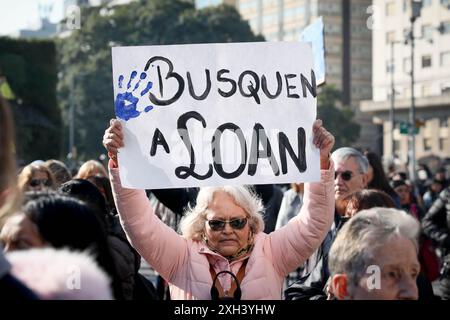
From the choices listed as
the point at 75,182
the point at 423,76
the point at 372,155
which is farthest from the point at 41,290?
the point at 423,76

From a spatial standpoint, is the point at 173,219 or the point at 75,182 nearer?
the point at 75,182

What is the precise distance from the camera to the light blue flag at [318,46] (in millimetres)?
6051

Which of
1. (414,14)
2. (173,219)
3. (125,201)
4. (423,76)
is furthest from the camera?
(423,76)

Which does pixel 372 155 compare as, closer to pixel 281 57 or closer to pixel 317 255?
pixel 317 255

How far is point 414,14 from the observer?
2964 cm

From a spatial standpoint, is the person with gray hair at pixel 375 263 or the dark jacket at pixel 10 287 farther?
the person with gray hair at pixel 375 263

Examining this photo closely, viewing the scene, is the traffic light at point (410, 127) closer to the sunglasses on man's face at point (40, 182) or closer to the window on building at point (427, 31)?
the sunglasses on man's face at point (40, 182)

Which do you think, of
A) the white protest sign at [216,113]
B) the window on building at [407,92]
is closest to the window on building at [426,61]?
the window on building at [407,92]

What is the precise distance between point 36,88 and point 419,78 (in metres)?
29.9

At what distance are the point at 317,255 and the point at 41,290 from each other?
3556 millimetres

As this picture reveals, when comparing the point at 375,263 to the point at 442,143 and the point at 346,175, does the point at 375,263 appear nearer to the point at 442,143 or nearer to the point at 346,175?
the point at 346,175

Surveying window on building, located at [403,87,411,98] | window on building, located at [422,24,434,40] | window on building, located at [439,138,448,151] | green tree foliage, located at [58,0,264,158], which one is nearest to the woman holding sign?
green tree foliage, located at [58,0,264,158]

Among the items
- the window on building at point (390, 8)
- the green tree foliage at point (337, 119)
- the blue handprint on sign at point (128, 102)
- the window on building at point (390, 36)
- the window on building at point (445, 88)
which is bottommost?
the green tree foliage at point (337, 119)

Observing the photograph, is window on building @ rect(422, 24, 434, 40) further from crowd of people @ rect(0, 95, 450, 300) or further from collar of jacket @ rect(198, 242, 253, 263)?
collar of jacket @ rect(198, 242, 253, 263)
